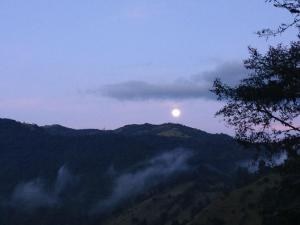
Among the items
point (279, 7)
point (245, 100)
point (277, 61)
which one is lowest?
point (245, 100)

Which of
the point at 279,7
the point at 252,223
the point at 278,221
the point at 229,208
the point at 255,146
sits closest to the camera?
the point at 279,7

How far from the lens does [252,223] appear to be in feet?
486

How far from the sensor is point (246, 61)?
996 inches

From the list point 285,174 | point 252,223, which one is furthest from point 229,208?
point 285,174

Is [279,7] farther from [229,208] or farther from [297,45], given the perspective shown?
[229,208]

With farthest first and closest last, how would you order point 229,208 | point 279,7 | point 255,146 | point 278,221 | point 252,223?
point 229,208, point 252,223, point 255,146, point 278,221, point 279,7

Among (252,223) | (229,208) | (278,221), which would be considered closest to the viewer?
(278,221)

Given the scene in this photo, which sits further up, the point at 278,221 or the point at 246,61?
the point at 246,61

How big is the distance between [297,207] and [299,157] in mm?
2579

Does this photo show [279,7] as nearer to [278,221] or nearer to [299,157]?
[299,157]

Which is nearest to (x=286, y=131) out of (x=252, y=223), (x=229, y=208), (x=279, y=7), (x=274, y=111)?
(x=274, y=111)

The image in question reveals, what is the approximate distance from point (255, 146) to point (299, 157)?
2044mm

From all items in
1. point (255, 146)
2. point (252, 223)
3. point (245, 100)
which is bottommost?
point (252, 223)

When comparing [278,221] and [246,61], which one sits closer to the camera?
[278,221]
